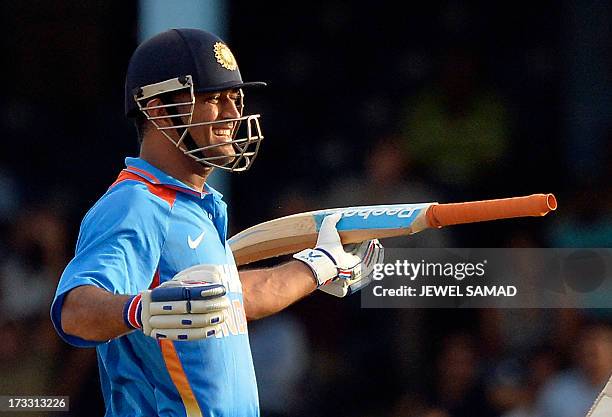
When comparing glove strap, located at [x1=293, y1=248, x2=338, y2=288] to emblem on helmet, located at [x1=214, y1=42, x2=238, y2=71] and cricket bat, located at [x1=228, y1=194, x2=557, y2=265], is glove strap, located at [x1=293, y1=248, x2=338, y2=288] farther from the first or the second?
emblem on helmet, located at [x1=214, y1=42, x2=238, y2=71]

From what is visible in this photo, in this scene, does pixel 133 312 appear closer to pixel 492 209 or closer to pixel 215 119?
pixel 215 119

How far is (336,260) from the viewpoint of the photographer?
2.89 m

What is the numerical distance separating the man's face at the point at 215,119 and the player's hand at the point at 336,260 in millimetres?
346

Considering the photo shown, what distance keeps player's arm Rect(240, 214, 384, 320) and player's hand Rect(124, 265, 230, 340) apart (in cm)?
78

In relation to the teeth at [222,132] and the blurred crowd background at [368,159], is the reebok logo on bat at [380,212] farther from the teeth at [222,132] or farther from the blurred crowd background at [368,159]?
the blurred crowd background at [368,159]

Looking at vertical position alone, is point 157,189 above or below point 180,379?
above

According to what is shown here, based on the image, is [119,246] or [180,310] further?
[119,246]

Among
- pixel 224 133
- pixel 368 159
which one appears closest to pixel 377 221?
pixel 224 133

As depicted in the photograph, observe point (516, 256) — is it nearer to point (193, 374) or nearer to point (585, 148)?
point (585, 148)

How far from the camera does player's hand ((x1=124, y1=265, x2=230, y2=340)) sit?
6.65 ft

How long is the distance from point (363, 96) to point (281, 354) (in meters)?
1.09

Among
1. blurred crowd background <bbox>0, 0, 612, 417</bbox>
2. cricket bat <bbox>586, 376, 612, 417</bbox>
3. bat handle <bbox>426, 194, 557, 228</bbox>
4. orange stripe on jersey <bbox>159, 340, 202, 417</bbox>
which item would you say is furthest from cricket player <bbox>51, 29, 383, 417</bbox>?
blurred crowd background <bbox>0, 0, 612, 417</bbox>

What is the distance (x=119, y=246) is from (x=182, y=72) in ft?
1.77

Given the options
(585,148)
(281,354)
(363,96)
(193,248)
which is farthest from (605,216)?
(193,248)
